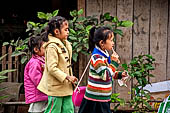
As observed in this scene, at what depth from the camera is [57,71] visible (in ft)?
10.6

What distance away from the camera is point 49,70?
10.7 ft

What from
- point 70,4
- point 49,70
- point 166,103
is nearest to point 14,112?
point 49,70

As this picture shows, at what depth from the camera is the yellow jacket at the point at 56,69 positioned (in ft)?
10.6

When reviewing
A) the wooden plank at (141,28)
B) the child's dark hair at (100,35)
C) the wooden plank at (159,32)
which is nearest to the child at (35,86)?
the child's dark hair at (100,35)

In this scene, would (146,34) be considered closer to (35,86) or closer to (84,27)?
(84,27)

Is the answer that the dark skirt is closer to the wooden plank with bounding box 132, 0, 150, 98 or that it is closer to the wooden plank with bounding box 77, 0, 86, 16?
the wooden plank with bounding box 132, 0, 150, 98

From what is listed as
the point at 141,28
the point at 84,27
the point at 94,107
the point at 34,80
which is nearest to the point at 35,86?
the point at 34,80

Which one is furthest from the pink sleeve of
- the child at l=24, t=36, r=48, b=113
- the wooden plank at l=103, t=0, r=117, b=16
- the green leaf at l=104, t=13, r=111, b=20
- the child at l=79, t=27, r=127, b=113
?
the wooden plank at l=103, t=0, r=117, b=16

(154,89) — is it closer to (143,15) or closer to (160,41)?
(160,41)

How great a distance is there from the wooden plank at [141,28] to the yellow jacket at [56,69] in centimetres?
172

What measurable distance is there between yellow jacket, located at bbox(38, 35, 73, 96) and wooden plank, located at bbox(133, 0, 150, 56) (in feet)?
5.65

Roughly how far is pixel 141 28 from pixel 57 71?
2.09 meters

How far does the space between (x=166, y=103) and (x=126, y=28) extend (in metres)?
1.78

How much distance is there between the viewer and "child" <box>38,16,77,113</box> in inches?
128
